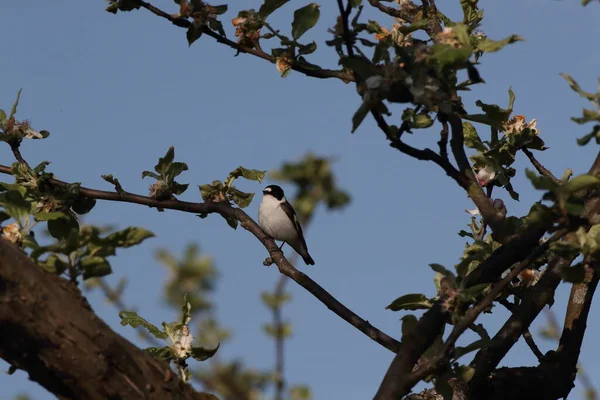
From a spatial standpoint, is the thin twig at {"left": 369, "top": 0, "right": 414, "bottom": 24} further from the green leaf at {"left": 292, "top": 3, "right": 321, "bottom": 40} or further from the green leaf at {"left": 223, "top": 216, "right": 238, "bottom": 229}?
the green leaf at {"left": 223, "top": 216, "right": 238, "bottom": 229}

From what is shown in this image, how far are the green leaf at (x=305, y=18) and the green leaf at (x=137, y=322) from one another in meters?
1.93

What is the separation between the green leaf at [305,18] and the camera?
4849mm

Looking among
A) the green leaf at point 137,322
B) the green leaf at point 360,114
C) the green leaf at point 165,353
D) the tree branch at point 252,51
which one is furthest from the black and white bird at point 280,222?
the green leaf at point 360,114

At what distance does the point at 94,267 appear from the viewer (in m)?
3.54

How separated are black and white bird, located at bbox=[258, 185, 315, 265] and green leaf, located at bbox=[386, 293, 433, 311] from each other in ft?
31.8

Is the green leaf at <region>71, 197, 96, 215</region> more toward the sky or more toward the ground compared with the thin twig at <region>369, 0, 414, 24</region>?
more toward the ground

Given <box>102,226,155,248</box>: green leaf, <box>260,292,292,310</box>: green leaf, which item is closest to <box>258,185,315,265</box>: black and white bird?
<box>102,226,155,248</box>: green leaf

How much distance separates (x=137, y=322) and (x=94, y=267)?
1.48 meters

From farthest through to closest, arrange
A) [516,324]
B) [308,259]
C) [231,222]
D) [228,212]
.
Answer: [308,259] < [231,222] < [228,212] < [516,324]

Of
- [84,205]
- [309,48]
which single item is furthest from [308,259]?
[309,48]

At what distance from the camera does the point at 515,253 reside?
171 inches

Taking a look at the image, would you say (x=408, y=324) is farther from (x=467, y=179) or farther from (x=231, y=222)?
(x=231, y=222)

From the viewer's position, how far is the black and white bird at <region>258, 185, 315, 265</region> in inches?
565

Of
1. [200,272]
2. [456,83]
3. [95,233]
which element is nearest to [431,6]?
[456,83]
